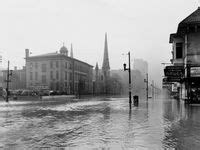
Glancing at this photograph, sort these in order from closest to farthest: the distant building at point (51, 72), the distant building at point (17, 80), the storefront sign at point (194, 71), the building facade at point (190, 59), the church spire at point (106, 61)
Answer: the storefront sign at point (194, 71), the building facade at point (190, 59), the distant building at point (51, 72), the distant building at point (17, 80), the church spire at point (106, 61)

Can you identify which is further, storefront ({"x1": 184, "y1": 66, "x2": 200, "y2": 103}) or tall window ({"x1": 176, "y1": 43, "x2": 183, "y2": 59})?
tall window ({"x1": 176, "y1": 43, "x2": 183, "y2": 59})

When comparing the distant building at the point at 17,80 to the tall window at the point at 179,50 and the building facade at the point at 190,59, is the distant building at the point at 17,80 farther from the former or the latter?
the building facade at the point at 190,59

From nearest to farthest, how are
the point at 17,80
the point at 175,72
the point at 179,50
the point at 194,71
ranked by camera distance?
1. the point at 194,71
2. the point at 175,72
3. the point at 179,50
4. the point at 17,80

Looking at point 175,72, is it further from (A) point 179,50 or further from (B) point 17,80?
(B) point 17,80

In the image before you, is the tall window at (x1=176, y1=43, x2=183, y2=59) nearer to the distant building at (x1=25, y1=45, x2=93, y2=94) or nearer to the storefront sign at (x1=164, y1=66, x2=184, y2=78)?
the storefront sign at (x1=164, y1=66, x2=184, y2=78)

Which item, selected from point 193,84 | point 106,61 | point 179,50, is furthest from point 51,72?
point 193,84

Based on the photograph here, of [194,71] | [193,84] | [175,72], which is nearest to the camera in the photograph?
[194,71]

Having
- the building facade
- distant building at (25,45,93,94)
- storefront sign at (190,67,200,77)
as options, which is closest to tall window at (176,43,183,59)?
the building facade

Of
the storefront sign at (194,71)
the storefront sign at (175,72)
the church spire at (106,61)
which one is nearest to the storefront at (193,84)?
the storefront sign at (194,71)

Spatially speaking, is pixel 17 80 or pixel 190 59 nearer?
pixel 190 59

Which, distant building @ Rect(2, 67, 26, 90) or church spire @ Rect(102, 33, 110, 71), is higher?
church spire @ Rect(102, 33, 110, 71)

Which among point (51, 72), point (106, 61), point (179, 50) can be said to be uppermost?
point (106, 61)

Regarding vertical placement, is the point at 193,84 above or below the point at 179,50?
below

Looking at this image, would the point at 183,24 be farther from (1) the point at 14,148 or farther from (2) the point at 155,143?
(1) the point at 14,148
